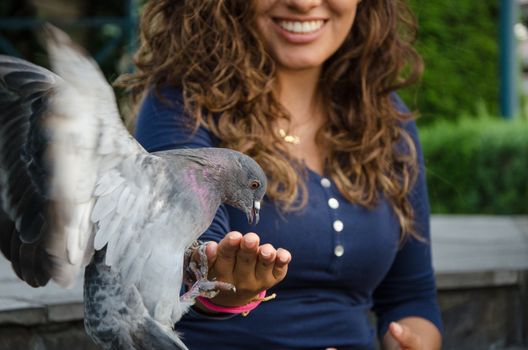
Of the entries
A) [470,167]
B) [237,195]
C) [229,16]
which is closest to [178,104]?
[229,16]

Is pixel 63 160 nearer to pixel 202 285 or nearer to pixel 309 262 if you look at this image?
pixel 202 285

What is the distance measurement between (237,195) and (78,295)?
150cm

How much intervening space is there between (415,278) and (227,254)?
3.73 feet

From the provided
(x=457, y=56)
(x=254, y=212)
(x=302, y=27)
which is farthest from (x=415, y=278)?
(x=457, y=56)

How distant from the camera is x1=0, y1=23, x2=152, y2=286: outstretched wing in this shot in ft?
6.39

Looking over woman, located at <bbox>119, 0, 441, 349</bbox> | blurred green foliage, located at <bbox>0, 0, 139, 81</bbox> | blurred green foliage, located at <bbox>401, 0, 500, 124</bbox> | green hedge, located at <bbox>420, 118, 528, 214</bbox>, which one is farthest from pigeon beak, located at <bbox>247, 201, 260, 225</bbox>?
blurred green foliage, located at <bbox>0, 0, 139, 81</bbox>

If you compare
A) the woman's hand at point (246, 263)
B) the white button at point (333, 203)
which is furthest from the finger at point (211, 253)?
the white button at point (333, 203)

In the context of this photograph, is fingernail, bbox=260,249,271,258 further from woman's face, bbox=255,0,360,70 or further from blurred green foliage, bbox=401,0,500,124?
blurred green foliage, bbox=401,0,500,124

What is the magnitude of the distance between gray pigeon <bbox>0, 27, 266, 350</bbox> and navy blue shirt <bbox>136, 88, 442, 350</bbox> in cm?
56

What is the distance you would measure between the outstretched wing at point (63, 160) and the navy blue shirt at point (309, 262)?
618mm

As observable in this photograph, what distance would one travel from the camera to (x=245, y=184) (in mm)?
2121

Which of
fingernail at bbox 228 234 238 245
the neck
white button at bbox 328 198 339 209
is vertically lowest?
white button at bbox 328 198 339 209

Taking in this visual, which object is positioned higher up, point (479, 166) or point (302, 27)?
point (302, 27)

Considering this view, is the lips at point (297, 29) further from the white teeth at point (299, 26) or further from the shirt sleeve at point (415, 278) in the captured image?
the shirt sleeve at point (415, 278)
